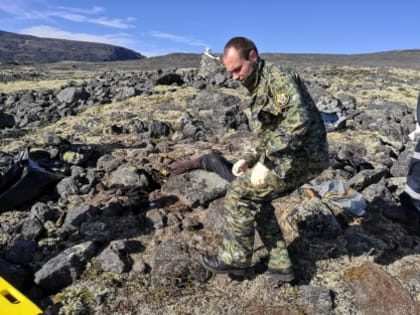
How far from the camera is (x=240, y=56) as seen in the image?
3.83 m

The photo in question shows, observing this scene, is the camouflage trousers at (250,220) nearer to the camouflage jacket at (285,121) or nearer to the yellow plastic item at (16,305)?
the camouflage jacket at (285,121)

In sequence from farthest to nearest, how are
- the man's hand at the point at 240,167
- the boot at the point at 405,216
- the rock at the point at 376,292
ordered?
1. the boot at the point at 405,216
2. the rock at the point at 376,292
3. the man's hand at the point at 240,167

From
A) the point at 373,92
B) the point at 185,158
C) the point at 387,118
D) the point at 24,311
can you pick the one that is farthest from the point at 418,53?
the point at 24,311

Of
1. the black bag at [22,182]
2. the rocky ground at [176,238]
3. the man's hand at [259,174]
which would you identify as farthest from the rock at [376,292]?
the black bag at [22,182]

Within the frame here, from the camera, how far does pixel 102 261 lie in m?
4.93

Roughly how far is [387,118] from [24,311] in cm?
994

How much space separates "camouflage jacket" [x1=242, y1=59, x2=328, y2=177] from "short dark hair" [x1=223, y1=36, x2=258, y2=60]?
0.14 m

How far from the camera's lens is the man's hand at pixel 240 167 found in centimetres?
423

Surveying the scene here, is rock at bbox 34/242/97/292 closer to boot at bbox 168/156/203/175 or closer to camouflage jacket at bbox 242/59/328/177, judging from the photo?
camouflage jacket at bbox 242/59/328/177

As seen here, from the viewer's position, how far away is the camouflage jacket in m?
3.85

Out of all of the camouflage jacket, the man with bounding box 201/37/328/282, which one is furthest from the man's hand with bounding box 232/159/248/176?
the camouflage jacket

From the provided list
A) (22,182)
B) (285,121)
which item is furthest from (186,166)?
(285,121)

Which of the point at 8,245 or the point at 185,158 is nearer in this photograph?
the point at 8,245

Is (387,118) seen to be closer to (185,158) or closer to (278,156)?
(185,158)
